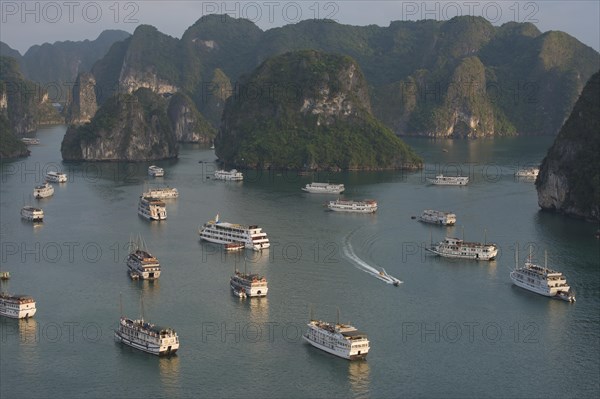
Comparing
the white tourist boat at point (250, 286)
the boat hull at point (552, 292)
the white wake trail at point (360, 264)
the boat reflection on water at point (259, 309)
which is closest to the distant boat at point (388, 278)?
the white wake trail at point (360, 264)

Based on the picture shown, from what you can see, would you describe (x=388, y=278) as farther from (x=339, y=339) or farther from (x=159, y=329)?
(x=159, y=329)

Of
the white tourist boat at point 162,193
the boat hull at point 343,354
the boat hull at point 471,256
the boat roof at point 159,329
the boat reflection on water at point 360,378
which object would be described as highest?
the white tourist boat at point 162,193

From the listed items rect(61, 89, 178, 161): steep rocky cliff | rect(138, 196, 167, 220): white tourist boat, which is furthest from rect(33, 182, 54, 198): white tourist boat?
rect(61, 89, 178, 161): steep rocky cliff

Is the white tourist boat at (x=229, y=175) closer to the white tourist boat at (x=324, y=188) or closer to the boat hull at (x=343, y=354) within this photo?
the white tourist boat at (x=324, y=188)

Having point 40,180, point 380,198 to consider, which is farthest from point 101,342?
point 40,180

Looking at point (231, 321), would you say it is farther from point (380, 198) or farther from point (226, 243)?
point (380, 198)

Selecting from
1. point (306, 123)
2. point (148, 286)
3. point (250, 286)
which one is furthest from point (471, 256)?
point (306, 123)

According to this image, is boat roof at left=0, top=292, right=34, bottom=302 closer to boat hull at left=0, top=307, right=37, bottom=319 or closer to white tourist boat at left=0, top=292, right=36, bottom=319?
white tourist boat at left=0, top=292, right=36, bottom=319
